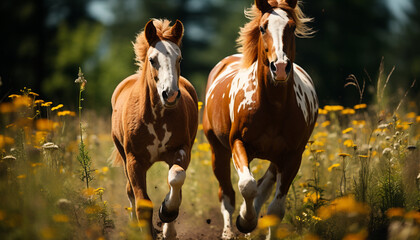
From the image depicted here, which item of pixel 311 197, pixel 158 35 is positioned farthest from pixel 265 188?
pixel 158 35

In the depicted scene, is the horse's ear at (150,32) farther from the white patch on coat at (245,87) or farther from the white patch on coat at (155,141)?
the white patch on coat at (245,87)

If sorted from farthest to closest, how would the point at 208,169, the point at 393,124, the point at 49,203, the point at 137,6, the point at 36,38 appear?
the point at 137,6 < the point at 36,38 < the point at 208,169 < the point at 393,124 < the point at 49,203

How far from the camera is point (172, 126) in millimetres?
5191

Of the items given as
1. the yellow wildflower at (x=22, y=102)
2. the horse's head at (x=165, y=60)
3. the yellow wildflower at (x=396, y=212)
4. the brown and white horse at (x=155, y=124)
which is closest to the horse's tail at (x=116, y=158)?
the brown and white horse at (x=155, y=124)

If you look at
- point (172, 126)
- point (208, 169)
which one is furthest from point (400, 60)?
point (172, 126)

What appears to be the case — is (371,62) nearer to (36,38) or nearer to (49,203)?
(36,38)

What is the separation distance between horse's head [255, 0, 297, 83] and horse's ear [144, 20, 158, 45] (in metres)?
1.05

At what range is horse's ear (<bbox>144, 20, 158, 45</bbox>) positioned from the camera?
5.06 metres

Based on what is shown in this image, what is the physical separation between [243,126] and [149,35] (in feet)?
4.29

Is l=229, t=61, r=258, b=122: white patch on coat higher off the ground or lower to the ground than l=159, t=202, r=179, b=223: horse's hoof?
higher

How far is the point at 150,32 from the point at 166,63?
1.54ft

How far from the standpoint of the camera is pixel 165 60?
16.0 feet

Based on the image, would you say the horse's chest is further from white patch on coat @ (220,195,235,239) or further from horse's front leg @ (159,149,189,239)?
white patch on coat @ (220,195,235,239)

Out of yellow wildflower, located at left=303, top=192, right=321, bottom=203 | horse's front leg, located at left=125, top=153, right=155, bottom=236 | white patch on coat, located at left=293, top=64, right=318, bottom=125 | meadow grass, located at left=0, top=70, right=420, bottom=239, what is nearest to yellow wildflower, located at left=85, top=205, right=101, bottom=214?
meadow grass, located at left=0, top=70, right=420, bottom=239
